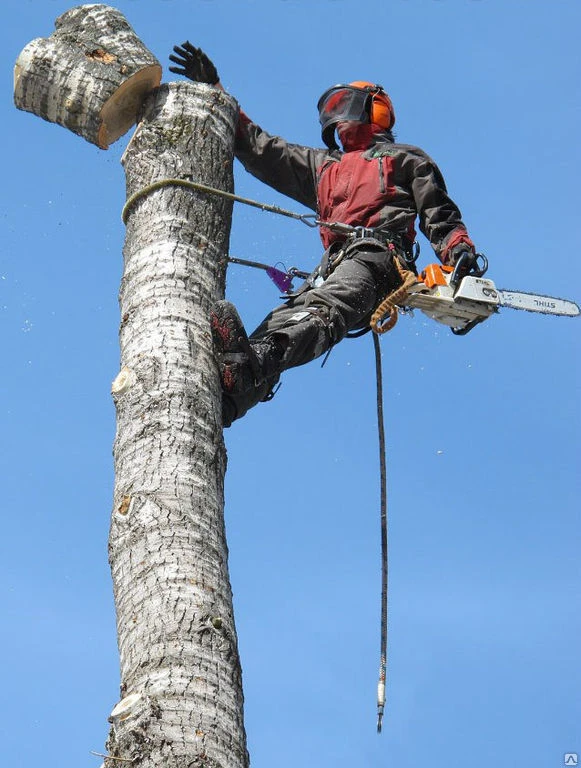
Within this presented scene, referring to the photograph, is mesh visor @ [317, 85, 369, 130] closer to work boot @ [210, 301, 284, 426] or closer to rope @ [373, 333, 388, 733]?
rope @ [373, 333, 388, 733]

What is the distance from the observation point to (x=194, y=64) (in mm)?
6258

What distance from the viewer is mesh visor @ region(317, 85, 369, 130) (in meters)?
7.02

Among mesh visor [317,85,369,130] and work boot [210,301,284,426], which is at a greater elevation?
mesh visor [317,85,369,130]

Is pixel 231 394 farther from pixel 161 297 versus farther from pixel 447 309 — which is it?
pixel 447 309

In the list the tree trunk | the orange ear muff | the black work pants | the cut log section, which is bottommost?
the tree trunk

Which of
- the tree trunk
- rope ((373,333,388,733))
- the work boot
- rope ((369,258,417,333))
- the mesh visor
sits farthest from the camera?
the mesh visor

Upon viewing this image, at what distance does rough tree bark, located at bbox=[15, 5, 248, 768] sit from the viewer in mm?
3402

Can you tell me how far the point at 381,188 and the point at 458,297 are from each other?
0.89 meters

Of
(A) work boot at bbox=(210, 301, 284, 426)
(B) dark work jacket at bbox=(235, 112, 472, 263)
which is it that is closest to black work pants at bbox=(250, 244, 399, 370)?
(A) work boot at bbox=(210, 301, 284, 426)

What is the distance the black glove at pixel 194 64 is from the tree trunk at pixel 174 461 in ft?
3.17

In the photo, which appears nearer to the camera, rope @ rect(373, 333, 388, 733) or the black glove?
rope @ rect(373, 333, 388, 733)

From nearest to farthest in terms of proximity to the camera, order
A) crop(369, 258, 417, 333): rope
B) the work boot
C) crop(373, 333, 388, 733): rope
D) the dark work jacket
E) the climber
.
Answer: the work boot, the climber, crop(373, 333, 388, 733): rope, crop(369, 258, 417, 333): rope, the dark work jacket

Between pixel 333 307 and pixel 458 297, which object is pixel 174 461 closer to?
pixel 333 307

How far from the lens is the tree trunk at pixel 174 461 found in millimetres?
3389
